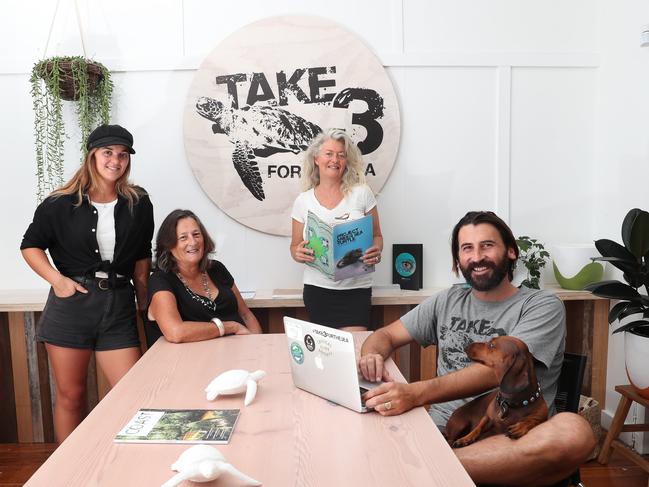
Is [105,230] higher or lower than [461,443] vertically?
higher

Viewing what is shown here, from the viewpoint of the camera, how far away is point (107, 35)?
3.40m

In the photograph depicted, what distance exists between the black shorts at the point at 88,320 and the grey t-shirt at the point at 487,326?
128 cm

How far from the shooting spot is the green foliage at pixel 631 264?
2.58m

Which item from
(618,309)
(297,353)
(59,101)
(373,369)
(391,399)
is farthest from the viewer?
(59,101)

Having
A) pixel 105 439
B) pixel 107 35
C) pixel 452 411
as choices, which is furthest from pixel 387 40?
pixel 105 439

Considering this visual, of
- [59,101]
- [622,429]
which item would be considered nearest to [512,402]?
[622,429]

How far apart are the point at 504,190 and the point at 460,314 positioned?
5.50 ft

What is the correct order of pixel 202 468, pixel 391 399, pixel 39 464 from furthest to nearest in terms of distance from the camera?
pixel 39 464 < pixel 391 399 < pixel 202 468

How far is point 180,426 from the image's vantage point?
154 centimetres

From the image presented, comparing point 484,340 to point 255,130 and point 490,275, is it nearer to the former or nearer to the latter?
point 490,275

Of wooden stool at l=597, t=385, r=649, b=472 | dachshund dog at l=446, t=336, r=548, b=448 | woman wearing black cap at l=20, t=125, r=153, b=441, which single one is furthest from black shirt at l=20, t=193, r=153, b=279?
wooden stool at l=597, t=385, r=649, b=472

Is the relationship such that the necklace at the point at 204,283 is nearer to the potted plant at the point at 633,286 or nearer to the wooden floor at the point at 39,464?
the wooden floor at the point at 39,464

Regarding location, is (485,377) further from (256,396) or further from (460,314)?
(256,396)

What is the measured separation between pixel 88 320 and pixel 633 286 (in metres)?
2.34
